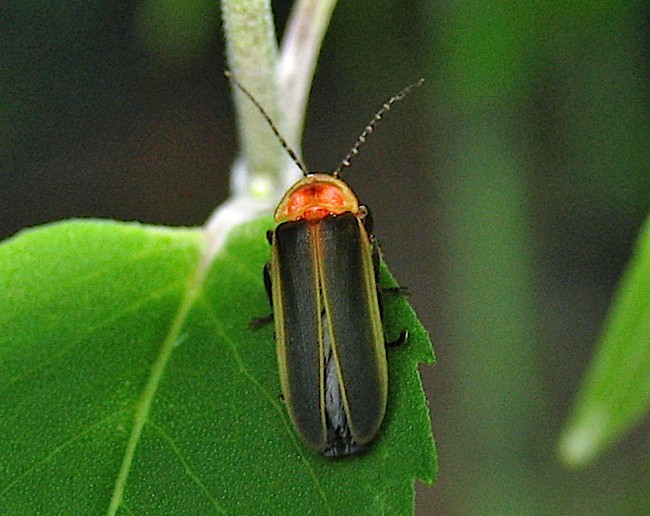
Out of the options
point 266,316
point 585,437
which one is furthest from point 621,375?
point 266,316

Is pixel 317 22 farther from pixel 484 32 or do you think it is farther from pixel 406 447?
pixel 484 32

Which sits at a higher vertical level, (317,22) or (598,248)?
(317,22)

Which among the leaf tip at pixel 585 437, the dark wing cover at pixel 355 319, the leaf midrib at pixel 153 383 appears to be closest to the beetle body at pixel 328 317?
the dark wing cover at pixel 355 319

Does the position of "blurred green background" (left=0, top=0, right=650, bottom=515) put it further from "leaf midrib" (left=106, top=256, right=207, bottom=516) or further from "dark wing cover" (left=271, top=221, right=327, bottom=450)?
"leaf midrib" (left=106, top=256, right=207, bottom=516)

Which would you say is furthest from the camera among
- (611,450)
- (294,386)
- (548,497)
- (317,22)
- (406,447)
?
(611,450)

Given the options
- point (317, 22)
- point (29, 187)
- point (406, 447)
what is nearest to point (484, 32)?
point (317, 22)

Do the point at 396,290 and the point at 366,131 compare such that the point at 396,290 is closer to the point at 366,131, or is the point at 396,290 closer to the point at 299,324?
the point at 299,324

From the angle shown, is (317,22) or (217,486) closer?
(217,486)
